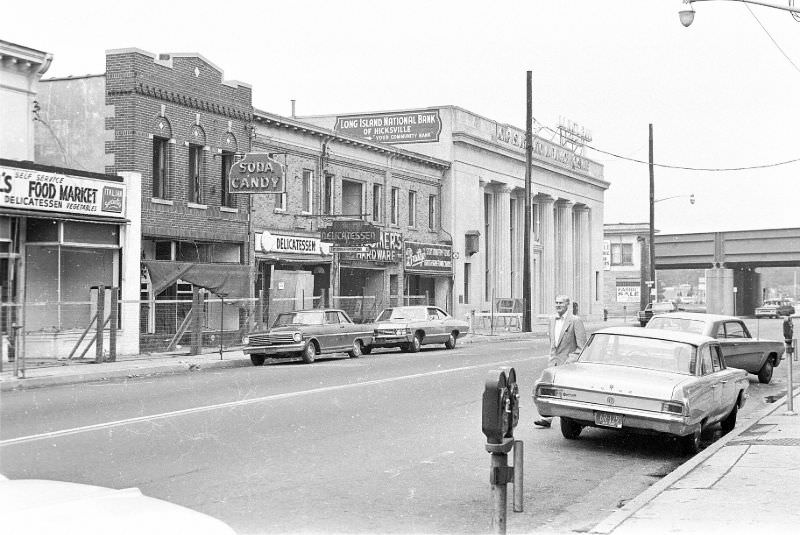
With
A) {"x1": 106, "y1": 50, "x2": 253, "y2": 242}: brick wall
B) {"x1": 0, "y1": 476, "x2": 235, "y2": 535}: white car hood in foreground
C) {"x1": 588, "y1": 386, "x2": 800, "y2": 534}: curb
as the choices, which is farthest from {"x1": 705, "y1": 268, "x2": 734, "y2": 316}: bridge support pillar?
{"x1": 0, "y1": 476, "x2": 235, "y2": 535}: white car hood in foreground

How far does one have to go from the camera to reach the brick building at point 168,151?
27281mm

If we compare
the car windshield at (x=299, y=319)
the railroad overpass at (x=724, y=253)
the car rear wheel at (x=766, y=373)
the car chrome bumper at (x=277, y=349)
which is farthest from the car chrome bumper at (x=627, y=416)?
the railroad overpass at (x=724, y=253)

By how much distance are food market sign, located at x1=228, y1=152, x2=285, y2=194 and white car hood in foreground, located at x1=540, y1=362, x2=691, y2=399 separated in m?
19.5

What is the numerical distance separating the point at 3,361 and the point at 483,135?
113 ft

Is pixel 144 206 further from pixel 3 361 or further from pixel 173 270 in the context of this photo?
pixel 3 361

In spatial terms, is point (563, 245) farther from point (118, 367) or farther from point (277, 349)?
point (118, 367)

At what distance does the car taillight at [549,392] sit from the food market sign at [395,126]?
37.0m

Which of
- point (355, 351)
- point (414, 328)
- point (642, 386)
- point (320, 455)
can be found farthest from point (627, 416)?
point (414, 328)

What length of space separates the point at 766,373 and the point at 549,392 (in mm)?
10713

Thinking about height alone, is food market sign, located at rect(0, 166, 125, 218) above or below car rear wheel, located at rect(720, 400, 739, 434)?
above

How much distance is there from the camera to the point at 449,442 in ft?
38.0

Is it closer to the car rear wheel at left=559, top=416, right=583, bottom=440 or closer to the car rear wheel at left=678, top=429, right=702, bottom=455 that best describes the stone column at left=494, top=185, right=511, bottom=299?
the car rear wheel at left=559, top=416, right=583, bottom=440

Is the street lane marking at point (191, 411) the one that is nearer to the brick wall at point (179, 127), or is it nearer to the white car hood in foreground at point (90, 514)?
the white car hood in foreground at point (90, 514)

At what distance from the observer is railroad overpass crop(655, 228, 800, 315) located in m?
78.1
